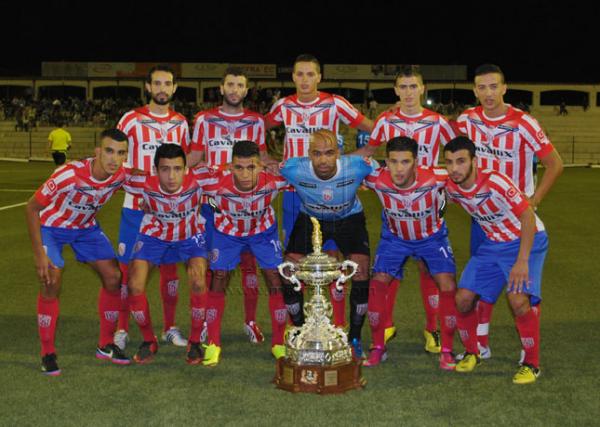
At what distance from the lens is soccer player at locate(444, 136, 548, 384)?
5.36 metres

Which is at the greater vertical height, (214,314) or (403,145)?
(403,145)

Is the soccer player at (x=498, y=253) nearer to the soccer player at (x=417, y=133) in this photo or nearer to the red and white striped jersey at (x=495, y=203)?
the red and white striped jersey at (x=495, y=203)

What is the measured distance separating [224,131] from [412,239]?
6.38 feet

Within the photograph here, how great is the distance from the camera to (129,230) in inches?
259

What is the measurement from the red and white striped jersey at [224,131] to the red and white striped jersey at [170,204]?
2.57ft

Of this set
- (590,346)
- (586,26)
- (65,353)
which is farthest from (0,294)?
(586,26)

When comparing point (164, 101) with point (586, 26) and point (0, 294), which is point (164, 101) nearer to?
point (0, 294)

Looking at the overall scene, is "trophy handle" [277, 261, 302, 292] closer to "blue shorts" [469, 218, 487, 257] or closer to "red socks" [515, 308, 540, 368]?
"blue shorts" [469, 218, 487, 257]

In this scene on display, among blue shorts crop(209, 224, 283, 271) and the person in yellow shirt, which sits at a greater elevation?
the person in yellow shirt

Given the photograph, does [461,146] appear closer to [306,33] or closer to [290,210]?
[290,210]

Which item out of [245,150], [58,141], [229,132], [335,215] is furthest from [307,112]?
[58,141]

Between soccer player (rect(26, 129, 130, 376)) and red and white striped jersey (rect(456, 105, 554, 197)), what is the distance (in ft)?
8.70

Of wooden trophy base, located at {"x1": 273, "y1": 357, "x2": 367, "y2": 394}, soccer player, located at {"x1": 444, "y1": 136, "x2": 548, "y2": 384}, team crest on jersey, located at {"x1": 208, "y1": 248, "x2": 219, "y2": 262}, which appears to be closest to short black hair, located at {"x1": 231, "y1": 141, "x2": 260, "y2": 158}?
team crest on jersey, located at {"x1": 208, "y1": 248, "x2": 219, "y2": 262}

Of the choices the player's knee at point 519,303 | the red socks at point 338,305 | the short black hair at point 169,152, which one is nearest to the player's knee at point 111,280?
the short black hair at point 169,152
